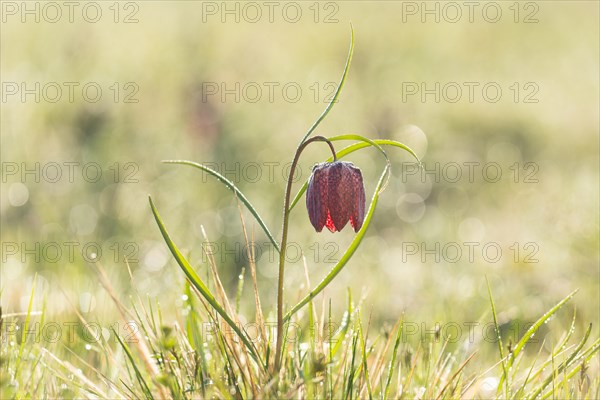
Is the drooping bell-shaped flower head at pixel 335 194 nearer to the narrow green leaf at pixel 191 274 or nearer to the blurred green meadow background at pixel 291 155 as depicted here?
the narrow green leaf at pixel 191 274

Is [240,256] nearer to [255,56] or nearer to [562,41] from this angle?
[255,56]

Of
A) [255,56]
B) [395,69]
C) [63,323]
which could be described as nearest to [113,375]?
[63,323]

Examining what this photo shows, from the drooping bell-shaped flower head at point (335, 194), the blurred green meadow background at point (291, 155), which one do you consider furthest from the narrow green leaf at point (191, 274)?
the blurred green meadow background at point (291, 155)

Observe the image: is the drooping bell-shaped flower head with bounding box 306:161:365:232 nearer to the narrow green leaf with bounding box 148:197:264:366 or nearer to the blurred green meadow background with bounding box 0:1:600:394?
the narrow green leaf with bounding box 148:197:264:366

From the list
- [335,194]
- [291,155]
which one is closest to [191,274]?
[335,194]

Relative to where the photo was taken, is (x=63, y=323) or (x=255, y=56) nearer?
(x=63, y=323)
